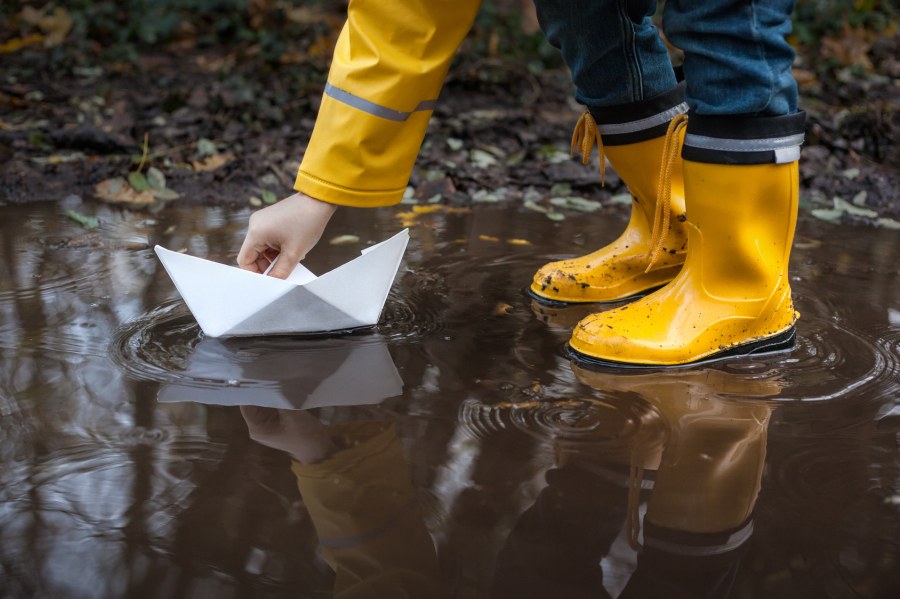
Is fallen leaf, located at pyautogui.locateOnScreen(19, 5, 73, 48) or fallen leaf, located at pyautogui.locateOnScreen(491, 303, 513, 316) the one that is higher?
fallen leaf, located at pyautogui.locateOnScreen(491, 303, 513, 316)

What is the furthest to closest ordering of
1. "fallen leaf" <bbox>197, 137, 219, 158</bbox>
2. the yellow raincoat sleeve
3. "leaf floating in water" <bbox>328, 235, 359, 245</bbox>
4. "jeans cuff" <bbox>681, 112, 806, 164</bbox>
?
"fallen leaf" <bbox>197, 137, 219, 158</bbox> → "leaf floating in water" <bbox>328, 235, 359, 245</bbox> → "jeans cuff" <bbox>681, 112, 806, 164</bbox> → the yellow raincoat sleeve

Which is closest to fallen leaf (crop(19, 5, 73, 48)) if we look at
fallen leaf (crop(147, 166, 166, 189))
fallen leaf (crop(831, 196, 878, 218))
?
fallen leaf (crop(147, 166, 166, 189))

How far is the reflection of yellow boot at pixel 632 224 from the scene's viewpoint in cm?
189

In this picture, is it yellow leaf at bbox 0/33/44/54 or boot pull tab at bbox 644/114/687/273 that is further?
yellow leaf at bbox 0/33/44/54

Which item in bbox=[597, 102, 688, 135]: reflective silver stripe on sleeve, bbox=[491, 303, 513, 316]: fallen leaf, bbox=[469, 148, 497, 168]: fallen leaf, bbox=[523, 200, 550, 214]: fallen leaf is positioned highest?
bbox=[597, 102, 688, 135]: reflective silver stripe on sleeve

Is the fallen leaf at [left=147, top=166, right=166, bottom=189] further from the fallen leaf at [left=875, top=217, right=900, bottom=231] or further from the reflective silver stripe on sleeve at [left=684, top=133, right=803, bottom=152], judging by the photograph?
the fallen leaf at [left=875, top=217, right=900, bottom=231]

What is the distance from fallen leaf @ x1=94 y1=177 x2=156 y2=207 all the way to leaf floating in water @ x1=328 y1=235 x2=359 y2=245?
766mm

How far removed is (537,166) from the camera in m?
3.35

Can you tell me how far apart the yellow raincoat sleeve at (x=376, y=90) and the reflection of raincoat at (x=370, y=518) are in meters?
0.43

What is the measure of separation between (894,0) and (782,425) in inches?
218

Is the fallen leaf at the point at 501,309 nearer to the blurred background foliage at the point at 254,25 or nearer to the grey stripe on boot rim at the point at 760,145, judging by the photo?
the grey stripe on boot rim at the point at 760,145

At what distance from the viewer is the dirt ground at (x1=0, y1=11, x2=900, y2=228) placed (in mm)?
3027

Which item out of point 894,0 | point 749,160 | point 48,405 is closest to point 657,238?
point 749,160

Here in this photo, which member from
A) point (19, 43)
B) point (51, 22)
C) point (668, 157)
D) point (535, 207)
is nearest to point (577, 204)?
point (535, 207)
